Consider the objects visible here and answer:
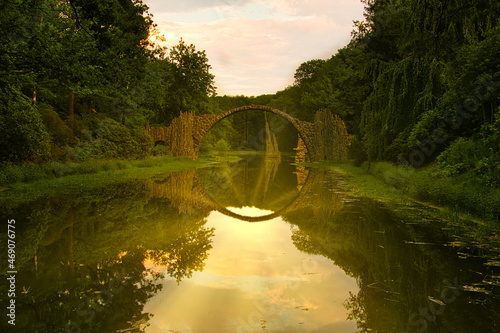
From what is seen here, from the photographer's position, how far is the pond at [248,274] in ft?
11.3

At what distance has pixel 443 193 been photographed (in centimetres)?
948

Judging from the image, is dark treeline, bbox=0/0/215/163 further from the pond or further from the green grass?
the pond

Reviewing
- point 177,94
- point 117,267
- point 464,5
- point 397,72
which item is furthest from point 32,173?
point 177,94

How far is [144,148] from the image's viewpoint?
1085 inches

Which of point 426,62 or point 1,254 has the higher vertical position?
point 426,62

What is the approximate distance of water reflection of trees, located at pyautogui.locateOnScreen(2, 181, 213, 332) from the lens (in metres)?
3.49

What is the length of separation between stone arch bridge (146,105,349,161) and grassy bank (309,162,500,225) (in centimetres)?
2261

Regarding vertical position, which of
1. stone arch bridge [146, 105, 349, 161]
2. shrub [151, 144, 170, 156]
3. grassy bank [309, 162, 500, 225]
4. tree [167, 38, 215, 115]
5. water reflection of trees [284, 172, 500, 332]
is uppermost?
tree [167, 38, 215, 115]

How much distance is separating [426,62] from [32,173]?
16.3m

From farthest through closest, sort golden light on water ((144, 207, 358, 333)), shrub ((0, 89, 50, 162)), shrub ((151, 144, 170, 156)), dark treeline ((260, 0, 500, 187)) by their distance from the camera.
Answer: shrub ((151, 144, 170, 156)), shrub ((0, 89, 50, 162)), dark treeline ((260, 0, 500, 187)), golden light on water ((144, 207, 358, 333))

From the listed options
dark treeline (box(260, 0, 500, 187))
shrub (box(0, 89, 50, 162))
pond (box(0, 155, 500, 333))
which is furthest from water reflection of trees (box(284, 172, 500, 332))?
shrub (box(0, 89, 50, 162))

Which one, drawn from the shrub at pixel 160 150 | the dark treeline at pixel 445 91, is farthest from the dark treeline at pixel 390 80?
the shrub at pixel 160 150

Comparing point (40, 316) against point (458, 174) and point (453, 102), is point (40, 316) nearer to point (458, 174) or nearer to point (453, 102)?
point (458, 174)

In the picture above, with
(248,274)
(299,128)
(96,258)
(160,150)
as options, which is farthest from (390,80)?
(160,150)
